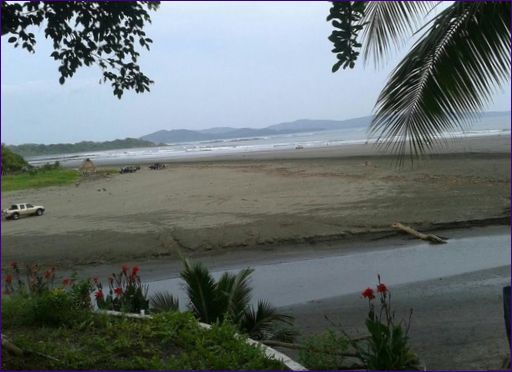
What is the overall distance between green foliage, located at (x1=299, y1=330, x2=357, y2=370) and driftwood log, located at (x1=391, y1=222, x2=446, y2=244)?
9790 mm

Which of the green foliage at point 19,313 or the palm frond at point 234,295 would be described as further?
the palm frond at point 234,295

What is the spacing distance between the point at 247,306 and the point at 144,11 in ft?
10.8

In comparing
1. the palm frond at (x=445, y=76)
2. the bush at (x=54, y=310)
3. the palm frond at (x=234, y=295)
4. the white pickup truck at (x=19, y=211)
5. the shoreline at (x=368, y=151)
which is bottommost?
the white pickup truck at (x=19, y=211)

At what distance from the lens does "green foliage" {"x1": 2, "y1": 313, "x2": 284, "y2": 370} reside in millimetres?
3818

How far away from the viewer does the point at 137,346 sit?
4.21 m

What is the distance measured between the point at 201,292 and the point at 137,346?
4.53ft

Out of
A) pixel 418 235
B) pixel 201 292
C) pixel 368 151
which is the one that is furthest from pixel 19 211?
pixel 368 151

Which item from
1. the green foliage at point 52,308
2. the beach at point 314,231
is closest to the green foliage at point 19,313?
the green foliage at point 52,308

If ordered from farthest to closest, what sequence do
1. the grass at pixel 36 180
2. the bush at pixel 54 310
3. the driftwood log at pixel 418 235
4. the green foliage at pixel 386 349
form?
the grass at pixel 36 180 → the driftwood log at pixel 418 235 → the bush at pixel 54 310 → the green foliage at pixel 386 349

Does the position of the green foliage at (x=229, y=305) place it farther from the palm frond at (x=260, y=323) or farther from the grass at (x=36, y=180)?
the grass at (x=36, y=180)

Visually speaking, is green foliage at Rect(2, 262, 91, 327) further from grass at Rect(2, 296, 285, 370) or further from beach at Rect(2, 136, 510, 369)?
beach at Rect(2, 136, 510, 369)

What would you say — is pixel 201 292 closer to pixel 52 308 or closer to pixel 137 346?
pixel 137 346

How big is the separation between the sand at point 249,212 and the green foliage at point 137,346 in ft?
30.9

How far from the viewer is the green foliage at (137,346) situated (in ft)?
12.5
